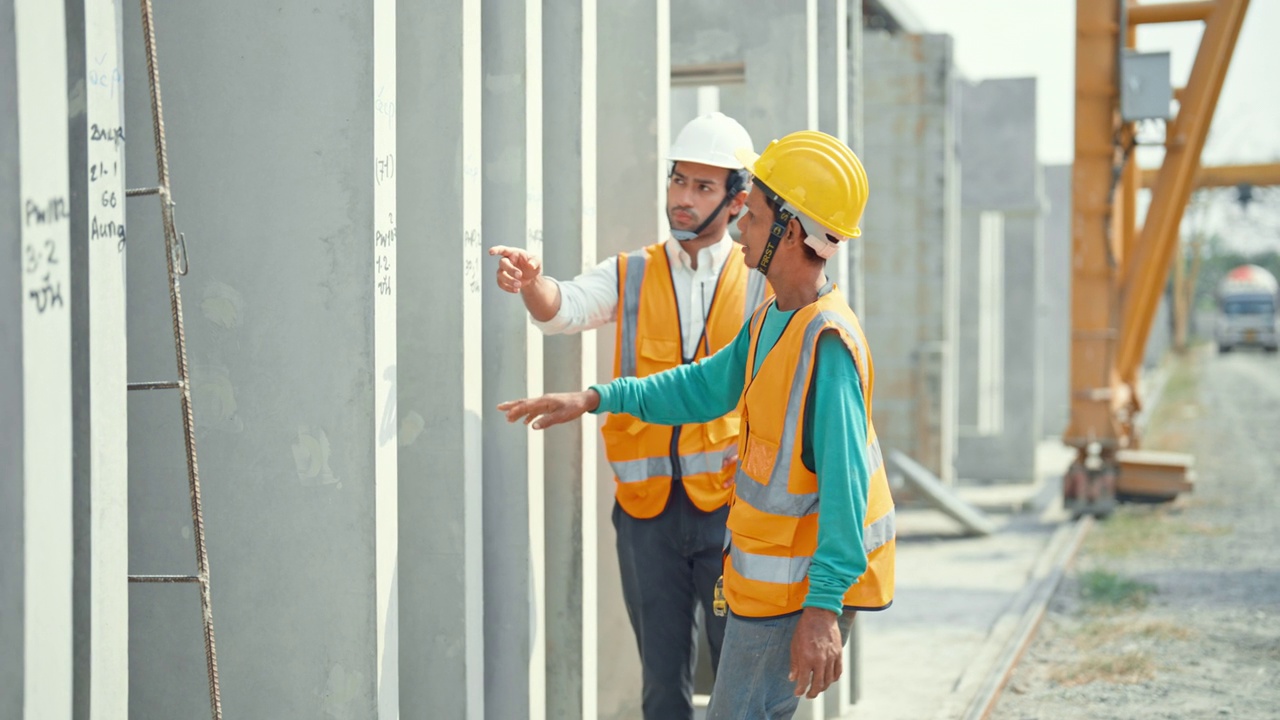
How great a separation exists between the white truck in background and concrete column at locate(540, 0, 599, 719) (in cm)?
5630

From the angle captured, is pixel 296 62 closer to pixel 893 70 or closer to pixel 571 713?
pixel 571 713

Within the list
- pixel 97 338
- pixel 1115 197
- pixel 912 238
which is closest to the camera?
pixel 97 338

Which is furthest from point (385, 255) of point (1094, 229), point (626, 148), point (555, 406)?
point (1094, 229)

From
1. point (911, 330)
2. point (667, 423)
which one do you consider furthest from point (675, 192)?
point (911, 330)

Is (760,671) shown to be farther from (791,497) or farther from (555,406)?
(555,406)

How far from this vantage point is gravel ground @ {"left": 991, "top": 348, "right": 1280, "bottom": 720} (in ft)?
22.0

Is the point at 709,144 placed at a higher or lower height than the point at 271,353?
higher

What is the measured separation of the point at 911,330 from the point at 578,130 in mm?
10162

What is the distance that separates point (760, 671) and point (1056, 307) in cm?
2173

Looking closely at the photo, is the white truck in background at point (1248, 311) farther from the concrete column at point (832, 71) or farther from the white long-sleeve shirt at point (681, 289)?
the white long-sleeve shirt at point (681, 289)

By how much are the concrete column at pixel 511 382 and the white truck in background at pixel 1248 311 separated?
56640 mm

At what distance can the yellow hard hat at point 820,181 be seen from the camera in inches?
122

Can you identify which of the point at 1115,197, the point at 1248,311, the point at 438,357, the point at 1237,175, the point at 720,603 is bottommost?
the point at 720,603

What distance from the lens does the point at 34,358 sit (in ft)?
7.91
